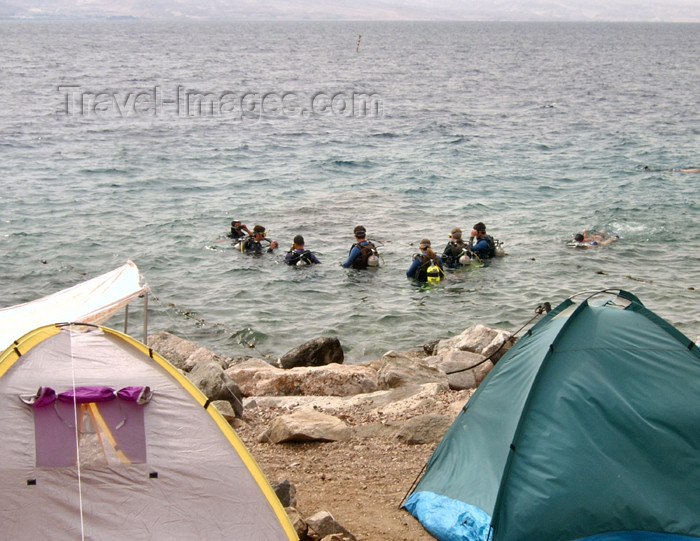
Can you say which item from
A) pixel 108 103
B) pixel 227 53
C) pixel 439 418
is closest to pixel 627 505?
pixel 439 418

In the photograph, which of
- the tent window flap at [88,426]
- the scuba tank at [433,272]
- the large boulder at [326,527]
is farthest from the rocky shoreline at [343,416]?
the scuba tank at [433,272]

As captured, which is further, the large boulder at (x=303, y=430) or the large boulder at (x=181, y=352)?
the large boulder at (x=181, y=352)

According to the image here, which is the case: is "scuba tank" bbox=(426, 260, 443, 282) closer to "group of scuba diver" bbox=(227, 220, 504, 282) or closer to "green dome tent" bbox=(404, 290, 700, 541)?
"group of scuba diver" bbox=(227, 220, 504, 282)

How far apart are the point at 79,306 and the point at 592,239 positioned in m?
14.1

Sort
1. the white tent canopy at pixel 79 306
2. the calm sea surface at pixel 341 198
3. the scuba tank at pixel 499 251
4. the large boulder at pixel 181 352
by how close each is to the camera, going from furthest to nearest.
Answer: the scuba tank at pixel 499 251
the calm sea surface at pixel 341 198
the large boulder at pixel 181 352
the white tent canopy at pixel 79 306

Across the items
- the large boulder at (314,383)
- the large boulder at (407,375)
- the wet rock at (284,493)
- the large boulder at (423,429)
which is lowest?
the large boulder at (314,383)

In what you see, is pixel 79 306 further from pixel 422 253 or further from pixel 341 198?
pixel 341 198

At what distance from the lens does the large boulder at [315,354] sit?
12570 mm

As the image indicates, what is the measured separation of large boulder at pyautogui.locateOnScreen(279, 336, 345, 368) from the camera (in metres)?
12.6

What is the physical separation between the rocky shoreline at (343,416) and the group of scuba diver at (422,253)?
3.35m

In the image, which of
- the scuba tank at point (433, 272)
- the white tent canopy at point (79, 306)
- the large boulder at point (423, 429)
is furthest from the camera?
the scuba tank at point (433, 272)

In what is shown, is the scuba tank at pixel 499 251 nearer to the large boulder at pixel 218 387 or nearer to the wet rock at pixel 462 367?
the wet rock at pixel 462 367

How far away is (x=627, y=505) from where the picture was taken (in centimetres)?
604

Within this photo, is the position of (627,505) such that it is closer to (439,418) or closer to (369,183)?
(439,418)
